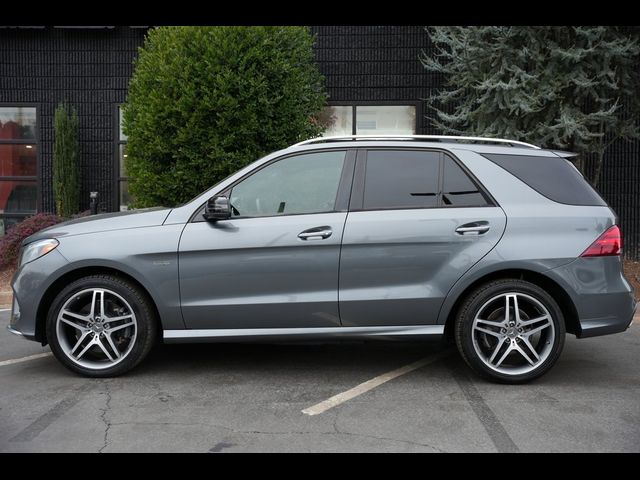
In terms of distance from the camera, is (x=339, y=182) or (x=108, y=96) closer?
(x=339, y=182)

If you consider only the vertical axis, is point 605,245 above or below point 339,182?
below

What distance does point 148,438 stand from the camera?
3.88 metres

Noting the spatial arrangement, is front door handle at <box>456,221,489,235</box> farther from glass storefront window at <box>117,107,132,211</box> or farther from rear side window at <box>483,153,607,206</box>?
glass storefront window at <box>117,107,132,211</box>

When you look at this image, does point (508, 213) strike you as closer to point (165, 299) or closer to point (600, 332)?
point (600, 332)

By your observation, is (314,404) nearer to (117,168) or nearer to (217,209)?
(217,209)

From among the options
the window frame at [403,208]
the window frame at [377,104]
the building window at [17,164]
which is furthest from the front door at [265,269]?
the building window at [17,164]

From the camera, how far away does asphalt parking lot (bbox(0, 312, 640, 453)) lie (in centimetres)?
383

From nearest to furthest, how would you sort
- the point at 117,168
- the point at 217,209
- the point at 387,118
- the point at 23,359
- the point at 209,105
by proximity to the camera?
1. the point at 217,209
2. the point at 23,359
3. the point at 209,105
4. the point at 387,118
5. the point at 117,168

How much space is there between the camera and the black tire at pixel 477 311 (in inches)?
192

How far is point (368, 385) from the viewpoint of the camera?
16.3 ft

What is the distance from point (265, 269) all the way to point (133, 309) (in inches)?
40.1

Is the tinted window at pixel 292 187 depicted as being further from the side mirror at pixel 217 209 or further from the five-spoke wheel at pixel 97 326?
the five-spoke wheel at pixel 97 326

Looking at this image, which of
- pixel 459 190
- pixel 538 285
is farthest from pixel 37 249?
pixel 538 285
